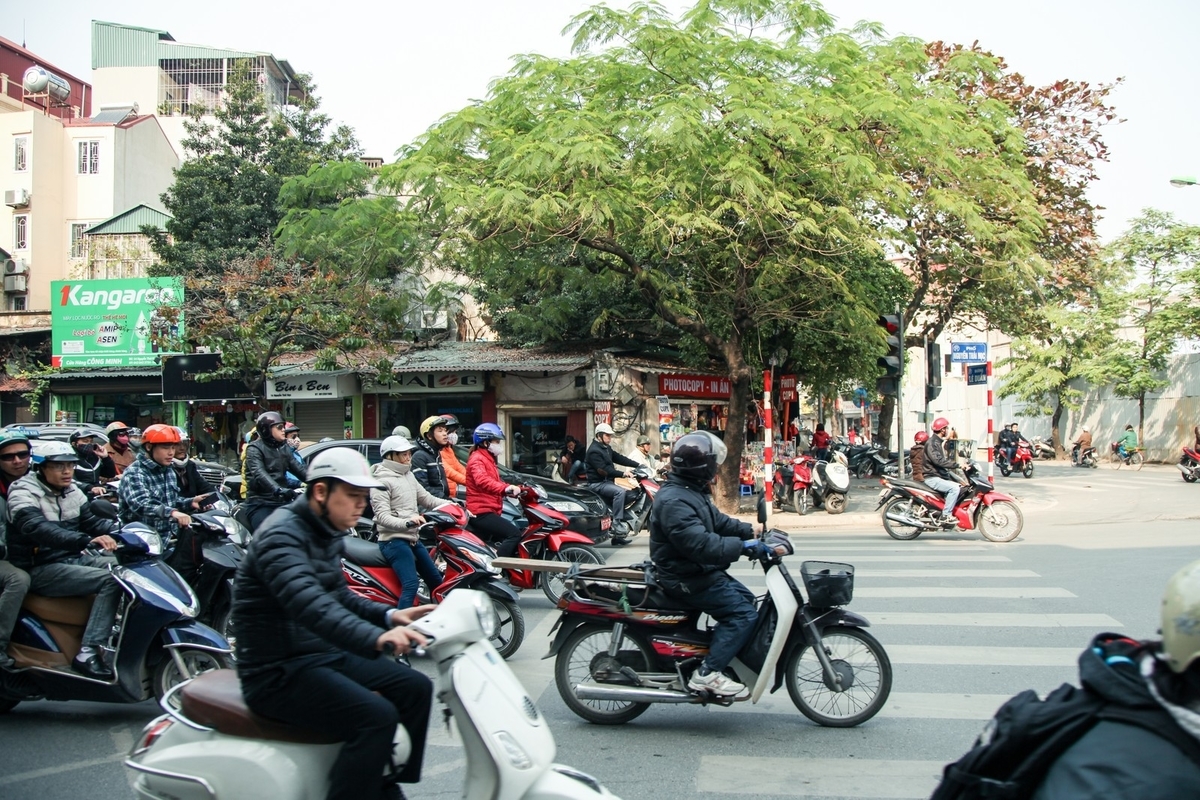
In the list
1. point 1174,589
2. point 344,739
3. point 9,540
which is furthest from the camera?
point 9,540

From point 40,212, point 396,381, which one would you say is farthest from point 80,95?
point 396,381

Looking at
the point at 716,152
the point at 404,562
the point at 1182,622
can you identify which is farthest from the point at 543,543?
the point at 1182,622

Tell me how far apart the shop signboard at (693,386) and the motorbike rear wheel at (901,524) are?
7.96m

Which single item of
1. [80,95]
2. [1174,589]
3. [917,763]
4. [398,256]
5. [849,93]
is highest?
[80,95]

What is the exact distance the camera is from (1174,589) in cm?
196

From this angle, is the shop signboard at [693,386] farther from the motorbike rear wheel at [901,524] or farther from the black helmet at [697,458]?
the black helmet at [697,458]

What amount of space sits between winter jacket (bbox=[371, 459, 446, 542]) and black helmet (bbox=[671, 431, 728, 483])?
102 inches

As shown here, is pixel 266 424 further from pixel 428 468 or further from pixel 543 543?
pixel 543 543

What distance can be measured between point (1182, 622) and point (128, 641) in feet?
16.7

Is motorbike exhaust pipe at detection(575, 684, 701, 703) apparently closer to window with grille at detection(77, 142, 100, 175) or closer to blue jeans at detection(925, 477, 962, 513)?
blue jeans at detection(925, 477, 962, 513)

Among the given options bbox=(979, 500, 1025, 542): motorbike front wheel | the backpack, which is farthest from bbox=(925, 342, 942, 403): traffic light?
the backpack

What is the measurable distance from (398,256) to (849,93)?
25.7ft

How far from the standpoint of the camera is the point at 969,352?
1706 centimetres

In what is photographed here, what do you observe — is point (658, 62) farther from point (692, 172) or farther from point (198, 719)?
point (198, 719)
